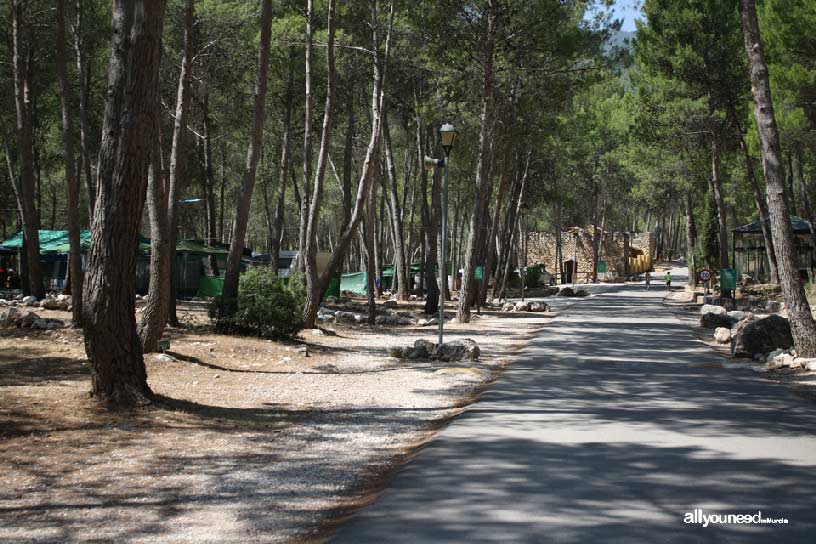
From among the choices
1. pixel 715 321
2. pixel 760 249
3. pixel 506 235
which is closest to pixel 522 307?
pixel 506 235

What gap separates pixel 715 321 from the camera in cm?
2252

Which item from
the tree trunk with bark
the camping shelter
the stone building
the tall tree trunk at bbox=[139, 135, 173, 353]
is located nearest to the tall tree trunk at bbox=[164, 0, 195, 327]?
the tall tree trunk at bbox=[139, 135, 173, 353]

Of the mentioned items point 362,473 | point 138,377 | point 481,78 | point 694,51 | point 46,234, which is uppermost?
point 694,51

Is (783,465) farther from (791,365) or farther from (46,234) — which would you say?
(46,234)

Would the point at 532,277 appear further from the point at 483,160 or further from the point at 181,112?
the point at 181,112

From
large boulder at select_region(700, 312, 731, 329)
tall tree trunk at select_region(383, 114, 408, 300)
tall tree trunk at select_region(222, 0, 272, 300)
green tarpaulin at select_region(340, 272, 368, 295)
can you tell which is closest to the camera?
tall tree trunk at select_region(222, 0, 272, 300)

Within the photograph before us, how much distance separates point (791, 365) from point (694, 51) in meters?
20.3

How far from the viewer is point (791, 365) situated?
1284 centimetres

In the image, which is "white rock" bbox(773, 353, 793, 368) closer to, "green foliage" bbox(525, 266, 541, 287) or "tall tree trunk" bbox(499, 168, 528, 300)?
"tall tree trunk" bbox(499, 168, 528, 300)

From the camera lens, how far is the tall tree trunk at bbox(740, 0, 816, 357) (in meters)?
13.3

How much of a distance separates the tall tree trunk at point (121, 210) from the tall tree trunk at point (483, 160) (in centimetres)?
1626

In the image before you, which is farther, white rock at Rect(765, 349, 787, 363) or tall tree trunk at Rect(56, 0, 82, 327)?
tall tree trunk at Rect(56, 0, 82, 327)

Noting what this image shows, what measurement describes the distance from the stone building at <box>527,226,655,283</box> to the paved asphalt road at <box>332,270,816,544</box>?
182 ft

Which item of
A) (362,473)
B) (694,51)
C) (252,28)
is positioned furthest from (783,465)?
(694,51)
